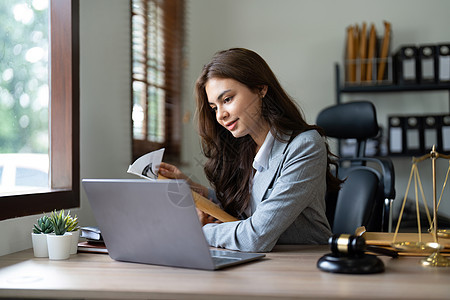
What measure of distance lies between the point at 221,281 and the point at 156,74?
1.92 meters

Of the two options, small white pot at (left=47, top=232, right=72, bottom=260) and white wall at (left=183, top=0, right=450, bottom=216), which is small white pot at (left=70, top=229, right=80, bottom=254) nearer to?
small white pot at (left=47, top=232, right=72, bottom=260)

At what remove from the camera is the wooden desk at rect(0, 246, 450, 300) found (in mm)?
867

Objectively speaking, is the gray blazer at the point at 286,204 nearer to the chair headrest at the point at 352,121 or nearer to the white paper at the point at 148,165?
the white paper at the point at 148,165

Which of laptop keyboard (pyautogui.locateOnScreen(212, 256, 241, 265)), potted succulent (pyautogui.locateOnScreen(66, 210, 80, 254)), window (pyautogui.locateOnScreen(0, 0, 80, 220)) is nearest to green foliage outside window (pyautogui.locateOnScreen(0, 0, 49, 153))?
window (pyautogui.locateOnScreen(0, 0, 80, 220))

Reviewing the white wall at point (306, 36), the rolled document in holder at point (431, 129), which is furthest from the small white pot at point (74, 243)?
the rolled document in holder at point (431, 129)

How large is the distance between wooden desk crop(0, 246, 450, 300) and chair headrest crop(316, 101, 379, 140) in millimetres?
962

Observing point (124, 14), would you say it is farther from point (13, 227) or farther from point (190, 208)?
point (190, 208)

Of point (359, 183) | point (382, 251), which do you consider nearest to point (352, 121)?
point (359, 183)

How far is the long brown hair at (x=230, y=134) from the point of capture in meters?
1.60

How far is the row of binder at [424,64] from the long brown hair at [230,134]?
1.50m

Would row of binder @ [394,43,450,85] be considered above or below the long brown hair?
above

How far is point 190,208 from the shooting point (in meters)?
1.01

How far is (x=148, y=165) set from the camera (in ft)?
4.20

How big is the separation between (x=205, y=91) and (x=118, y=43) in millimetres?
561
